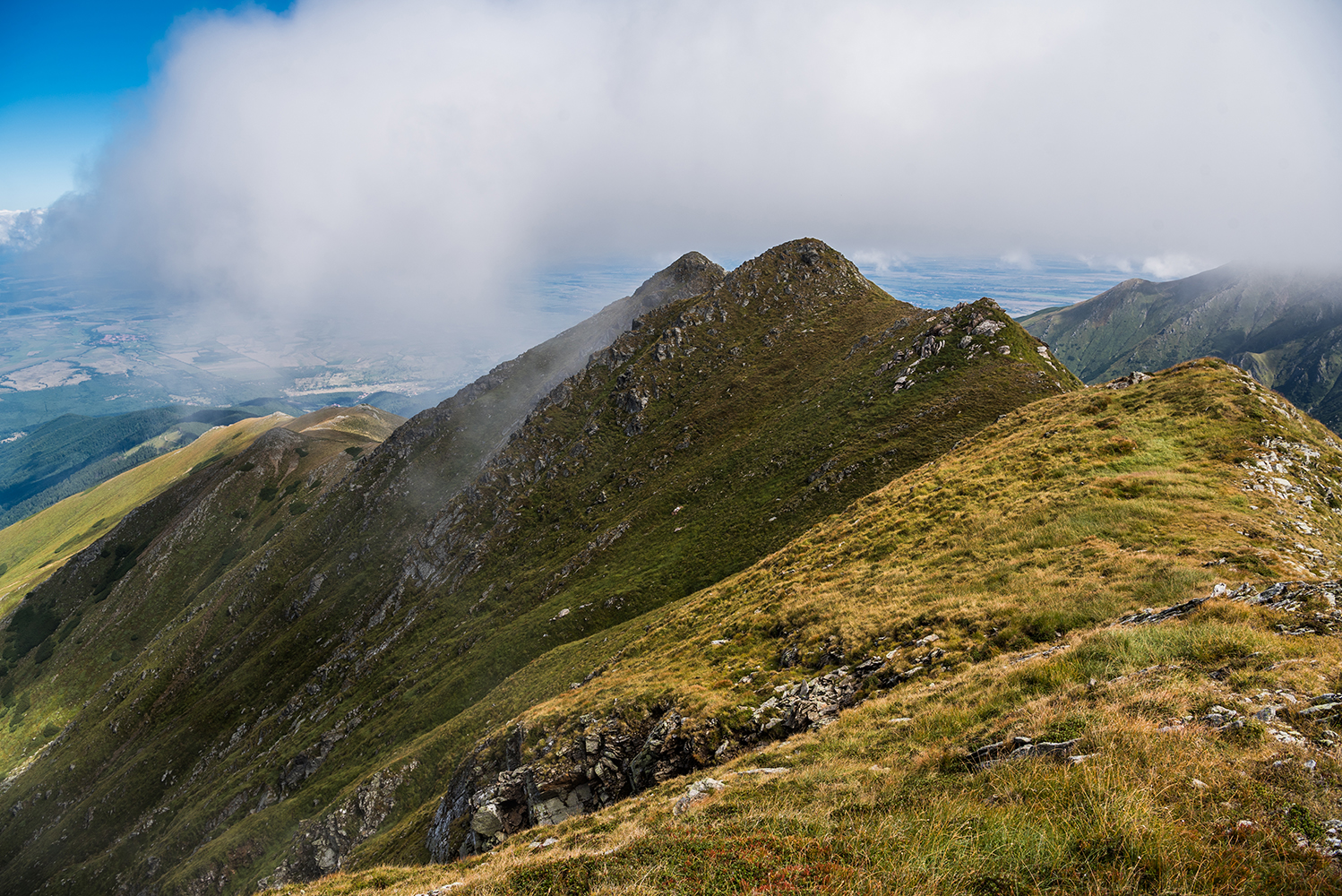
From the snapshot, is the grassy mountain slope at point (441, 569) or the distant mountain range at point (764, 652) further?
the grassy mountain slope at point (441, 569)

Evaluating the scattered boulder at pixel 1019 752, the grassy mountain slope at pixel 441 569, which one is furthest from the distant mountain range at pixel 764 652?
the grassy mountain slope at pixel 441 569

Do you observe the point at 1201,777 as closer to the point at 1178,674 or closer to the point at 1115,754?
the point at 1115,754

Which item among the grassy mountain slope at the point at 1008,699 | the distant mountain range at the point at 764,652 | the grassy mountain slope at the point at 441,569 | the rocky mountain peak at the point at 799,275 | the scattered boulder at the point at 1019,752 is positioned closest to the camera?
the grassy mountain slope at the point at 1008,699

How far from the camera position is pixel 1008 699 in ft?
42.9

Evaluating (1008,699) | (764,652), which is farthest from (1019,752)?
(764,652)

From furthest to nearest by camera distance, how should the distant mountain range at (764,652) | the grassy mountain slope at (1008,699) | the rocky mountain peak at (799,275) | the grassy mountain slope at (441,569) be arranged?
the rocky mountain peak at (799,275), the grassy mountain slope at (441,569), the distant mountain range at (764,652), the grassy mountain slope at (1008,699)

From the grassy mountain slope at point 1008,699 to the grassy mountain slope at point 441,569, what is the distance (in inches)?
783

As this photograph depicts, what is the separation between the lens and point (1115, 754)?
9.05 metres

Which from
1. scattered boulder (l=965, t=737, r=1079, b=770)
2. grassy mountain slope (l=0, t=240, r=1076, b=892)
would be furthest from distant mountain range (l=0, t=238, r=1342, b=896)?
grassy mountain slope (l=0, t=240, r=1076, b=892)

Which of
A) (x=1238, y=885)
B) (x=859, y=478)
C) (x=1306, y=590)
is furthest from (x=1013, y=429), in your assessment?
(x=1238, y=885)

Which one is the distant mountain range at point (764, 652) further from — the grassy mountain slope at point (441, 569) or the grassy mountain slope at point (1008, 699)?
the grassy mountain slope at point (441, 569)

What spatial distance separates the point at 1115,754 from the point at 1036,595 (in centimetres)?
1197

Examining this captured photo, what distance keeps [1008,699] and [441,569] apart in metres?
91.9

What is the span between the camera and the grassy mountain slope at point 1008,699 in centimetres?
771
